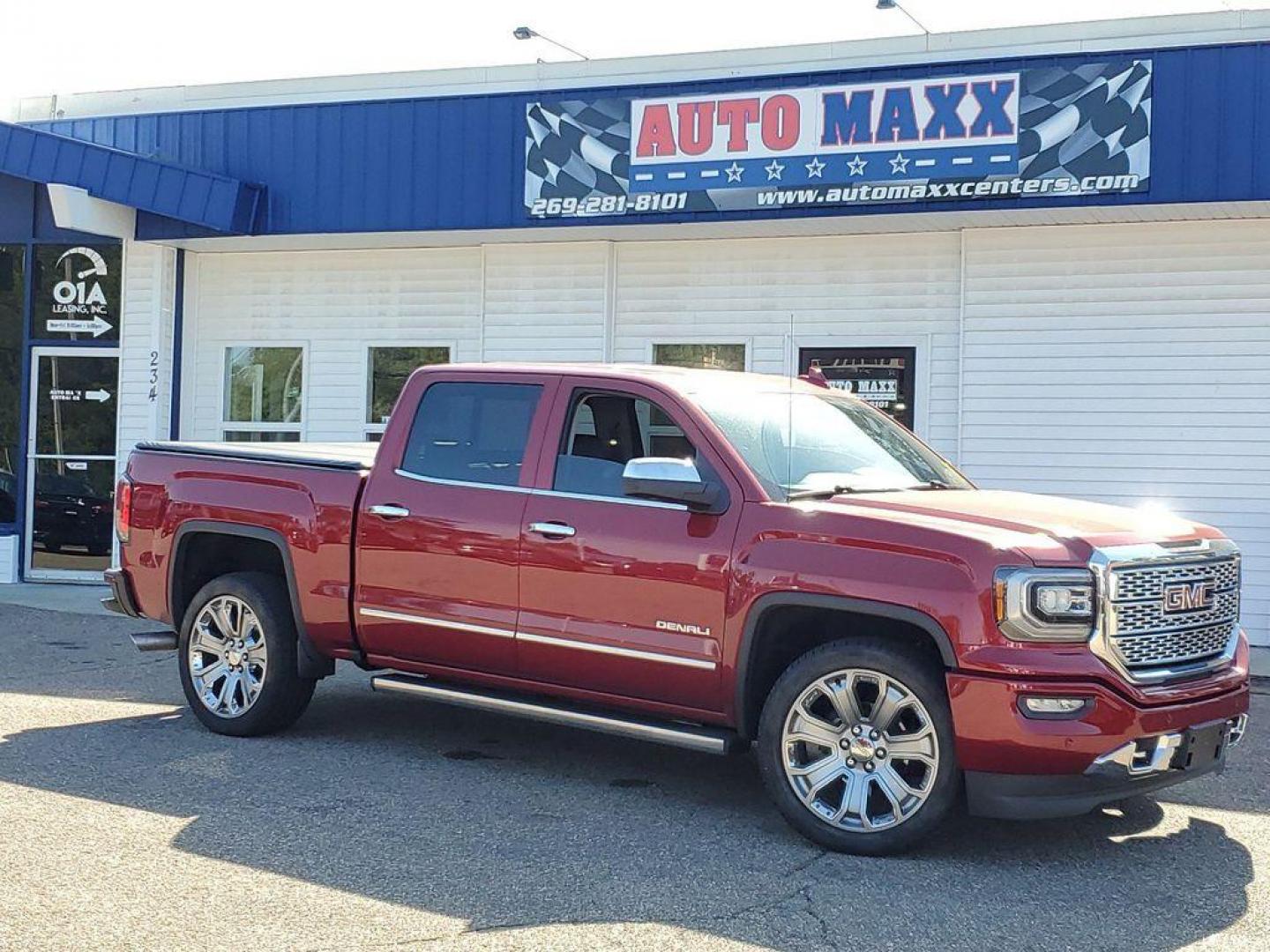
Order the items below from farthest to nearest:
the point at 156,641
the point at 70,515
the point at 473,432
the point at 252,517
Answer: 1. the point at 70,515
2. the point at 156,641
3. the point at 252,517
4. the point at 473,432

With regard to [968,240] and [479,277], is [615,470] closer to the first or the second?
[968,240]

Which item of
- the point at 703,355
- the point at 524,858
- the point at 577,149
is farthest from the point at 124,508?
the point at 703,355

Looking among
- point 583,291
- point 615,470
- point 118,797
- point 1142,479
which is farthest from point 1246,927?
point 583,291

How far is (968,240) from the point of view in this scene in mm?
12297

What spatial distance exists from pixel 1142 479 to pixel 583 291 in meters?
5.29

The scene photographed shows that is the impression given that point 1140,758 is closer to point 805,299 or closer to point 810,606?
point 810,606

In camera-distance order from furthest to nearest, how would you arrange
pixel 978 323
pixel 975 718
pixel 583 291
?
pixel 583 291
pixel 978 323
pixel 975 718

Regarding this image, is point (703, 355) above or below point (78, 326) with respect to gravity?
below

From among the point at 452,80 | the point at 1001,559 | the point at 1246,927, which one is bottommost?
the point at 1246,927

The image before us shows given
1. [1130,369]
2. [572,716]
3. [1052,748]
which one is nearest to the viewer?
[1052,748]

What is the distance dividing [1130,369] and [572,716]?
7.30 m

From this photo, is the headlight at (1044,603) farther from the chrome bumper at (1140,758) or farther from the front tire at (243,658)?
the front tire at (243,658)

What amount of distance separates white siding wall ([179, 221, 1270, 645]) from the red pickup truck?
4.56 meters

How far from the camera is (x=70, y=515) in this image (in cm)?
1514
